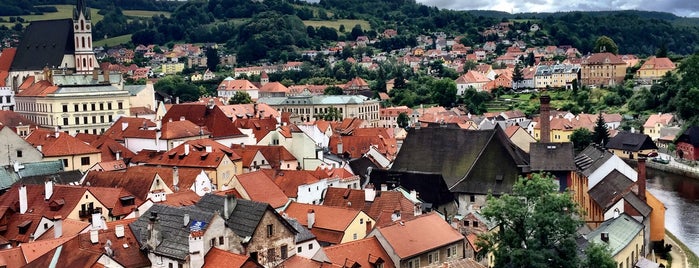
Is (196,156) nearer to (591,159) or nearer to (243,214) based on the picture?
(243,214)

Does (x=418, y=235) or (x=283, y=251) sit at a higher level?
(x=283, y=251)

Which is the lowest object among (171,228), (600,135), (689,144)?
(689,144)

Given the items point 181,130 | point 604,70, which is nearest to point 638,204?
point 181,130

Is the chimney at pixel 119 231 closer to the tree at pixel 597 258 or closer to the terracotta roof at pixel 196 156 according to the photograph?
the tree at pixel 597 258

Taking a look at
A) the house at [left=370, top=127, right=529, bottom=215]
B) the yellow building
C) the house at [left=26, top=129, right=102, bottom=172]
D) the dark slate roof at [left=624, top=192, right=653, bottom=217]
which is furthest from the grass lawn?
the dark slate roof at [left=624, top=192, right=653, bottom=217]

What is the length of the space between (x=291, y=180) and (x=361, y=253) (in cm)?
1252

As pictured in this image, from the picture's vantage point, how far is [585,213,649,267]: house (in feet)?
101

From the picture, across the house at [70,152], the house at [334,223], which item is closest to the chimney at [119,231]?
the house at [334,223]

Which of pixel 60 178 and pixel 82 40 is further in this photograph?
pixel 82 40

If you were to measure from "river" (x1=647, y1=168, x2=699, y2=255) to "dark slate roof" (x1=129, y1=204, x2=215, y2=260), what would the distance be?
85.8 feet

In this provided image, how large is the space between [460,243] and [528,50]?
152m

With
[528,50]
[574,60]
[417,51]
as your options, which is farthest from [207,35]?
[574,60]

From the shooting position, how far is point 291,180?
37.6m

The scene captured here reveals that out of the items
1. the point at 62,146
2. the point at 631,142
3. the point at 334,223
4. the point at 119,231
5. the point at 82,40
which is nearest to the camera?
the point at 119,231
